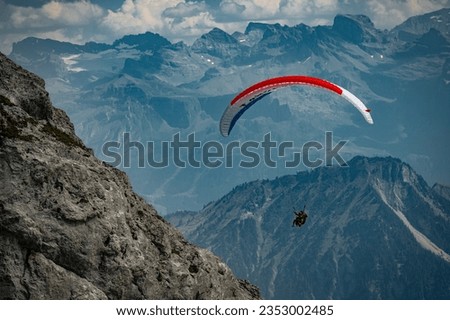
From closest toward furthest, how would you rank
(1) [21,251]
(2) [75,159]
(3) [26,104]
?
(1) [21,251] < (2) [75,159] < (3) [26,104]

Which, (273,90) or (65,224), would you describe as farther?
(273,90)

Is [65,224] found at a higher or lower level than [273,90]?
lower

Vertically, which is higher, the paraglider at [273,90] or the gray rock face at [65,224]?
the paraglider at [273,90]

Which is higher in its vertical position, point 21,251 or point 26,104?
point 26,104
